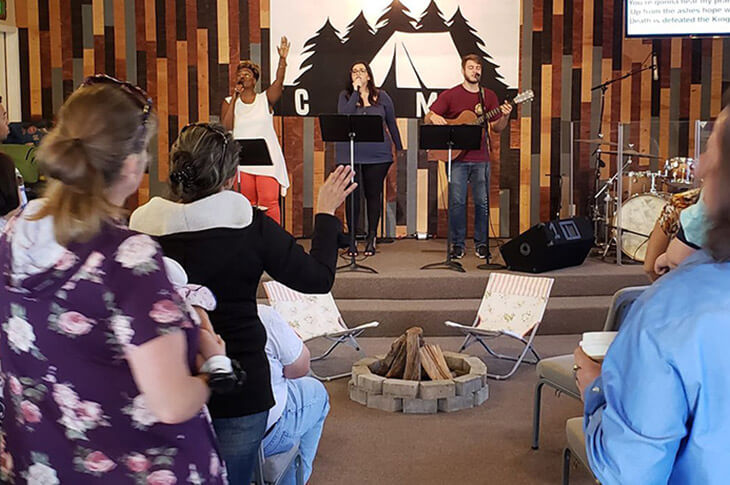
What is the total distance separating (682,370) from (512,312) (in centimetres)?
434

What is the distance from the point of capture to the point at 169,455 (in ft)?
5.21

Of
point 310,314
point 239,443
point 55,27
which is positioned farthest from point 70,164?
point 55,27

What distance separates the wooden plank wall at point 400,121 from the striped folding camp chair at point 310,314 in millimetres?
3602

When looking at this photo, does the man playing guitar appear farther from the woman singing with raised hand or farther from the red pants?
the red pants

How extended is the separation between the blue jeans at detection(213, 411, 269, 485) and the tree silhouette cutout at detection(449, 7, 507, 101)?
7101 mm

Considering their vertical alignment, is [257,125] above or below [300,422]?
above

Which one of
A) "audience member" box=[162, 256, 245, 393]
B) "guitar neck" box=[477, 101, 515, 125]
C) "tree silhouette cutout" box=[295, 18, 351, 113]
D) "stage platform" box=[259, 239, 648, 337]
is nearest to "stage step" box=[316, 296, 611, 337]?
"stage platform" box=[259, 239, 648, 337]

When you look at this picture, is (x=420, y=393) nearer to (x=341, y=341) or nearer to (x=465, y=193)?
(x=341, y=341)

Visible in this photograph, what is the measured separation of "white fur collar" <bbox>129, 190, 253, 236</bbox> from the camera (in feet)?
7.79

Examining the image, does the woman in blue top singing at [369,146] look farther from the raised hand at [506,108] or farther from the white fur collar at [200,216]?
the white fur collar at [200,216]

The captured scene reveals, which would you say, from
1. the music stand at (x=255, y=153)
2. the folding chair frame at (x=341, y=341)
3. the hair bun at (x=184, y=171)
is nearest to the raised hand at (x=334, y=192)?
the hair bun at (x=184, y=171)

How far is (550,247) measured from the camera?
6895mm

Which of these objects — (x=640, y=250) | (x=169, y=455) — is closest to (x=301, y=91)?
(x=640, y=250)

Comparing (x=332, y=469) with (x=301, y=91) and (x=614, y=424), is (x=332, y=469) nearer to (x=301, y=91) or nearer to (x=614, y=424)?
(x=614, y=424)
